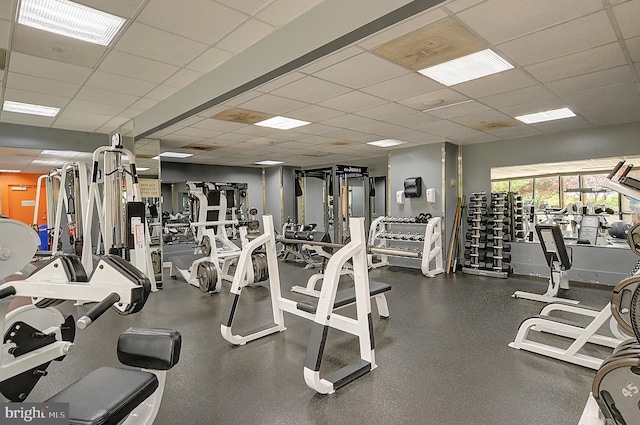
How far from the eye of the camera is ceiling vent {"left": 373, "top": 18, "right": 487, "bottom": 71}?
8.25 ft

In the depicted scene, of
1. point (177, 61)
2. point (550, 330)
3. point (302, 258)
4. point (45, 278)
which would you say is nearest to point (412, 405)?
point (550, 330)

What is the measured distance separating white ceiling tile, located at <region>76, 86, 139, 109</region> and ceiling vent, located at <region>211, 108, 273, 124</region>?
1094mm

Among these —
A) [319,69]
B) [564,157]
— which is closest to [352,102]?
[319,69]

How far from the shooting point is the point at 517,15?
231 cm

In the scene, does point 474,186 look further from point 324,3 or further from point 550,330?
point 324,3

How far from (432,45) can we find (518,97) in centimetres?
188

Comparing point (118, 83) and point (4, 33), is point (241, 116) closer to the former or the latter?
point (118, 83)

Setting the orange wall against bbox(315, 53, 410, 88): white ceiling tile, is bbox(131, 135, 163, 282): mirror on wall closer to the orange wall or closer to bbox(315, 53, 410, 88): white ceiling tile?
bbox(315, 53, 410, 88): white ceiling tile

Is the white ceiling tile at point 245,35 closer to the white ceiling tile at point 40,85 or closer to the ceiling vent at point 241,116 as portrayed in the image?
the ceiling vent at point 241,116

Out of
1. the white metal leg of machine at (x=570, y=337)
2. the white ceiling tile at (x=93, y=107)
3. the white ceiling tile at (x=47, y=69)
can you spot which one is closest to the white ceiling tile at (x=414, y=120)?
the white metal leg of machine at (x=570, y=337)

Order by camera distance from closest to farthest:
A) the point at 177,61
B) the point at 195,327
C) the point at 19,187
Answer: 1. the point at 177,61
2. the point at 195,327
3. the point at 19,187

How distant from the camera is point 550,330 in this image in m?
3.21

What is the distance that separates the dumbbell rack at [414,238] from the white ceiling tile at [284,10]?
13.9 ft

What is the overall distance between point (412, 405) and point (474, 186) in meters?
5.69
